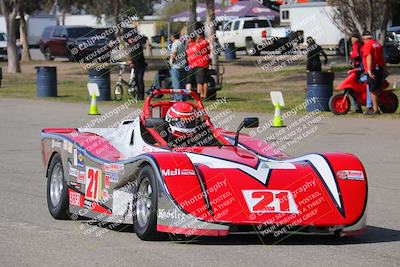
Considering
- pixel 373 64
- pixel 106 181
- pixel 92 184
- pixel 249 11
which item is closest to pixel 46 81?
pixel 373 64

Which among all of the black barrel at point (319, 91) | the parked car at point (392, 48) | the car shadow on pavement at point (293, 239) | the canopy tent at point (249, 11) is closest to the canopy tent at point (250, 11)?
the canopy tent at point (249, 11)

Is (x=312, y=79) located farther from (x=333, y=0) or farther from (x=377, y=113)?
(x=333, y=0)

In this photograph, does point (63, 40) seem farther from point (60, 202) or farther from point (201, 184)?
point (201, 184)

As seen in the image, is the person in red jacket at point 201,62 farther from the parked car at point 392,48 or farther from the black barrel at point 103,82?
the parked car at point 392,48

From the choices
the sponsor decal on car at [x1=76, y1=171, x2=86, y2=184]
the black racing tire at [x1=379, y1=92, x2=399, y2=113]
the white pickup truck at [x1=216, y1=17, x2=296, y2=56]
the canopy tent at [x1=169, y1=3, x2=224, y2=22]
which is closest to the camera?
the sponsor decal on car at [x1=76, y1=171, x2=86, y2=184]

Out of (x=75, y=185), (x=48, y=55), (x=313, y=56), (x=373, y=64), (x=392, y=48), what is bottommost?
(x=48, y=55)

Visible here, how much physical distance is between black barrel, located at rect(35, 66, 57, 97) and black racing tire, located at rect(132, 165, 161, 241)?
22.1 metres

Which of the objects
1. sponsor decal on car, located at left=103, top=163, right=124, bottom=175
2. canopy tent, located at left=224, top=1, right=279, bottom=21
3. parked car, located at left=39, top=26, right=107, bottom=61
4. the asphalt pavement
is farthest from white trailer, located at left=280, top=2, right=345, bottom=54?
sponsor decal on car, located at left=103, top=163, right=124, bottom=175

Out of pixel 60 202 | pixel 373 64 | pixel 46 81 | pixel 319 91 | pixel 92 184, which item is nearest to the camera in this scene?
pixel 92 184

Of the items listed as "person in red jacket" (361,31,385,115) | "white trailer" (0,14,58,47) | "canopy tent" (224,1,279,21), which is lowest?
"white trailer" (0,14,58,47)

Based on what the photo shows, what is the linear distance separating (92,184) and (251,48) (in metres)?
45.9

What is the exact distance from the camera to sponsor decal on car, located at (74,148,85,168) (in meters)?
9.99

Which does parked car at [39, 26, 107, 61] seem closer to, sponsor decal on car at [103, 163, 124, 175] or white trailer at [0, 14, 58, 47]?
white trailer at [0, 14, 58, 47]

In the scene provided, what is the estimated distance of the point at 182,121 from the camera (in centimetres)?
1001
